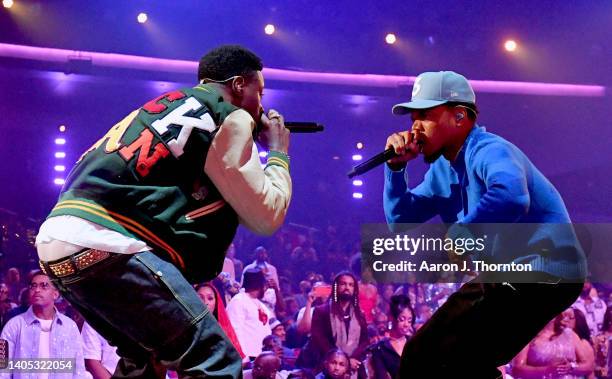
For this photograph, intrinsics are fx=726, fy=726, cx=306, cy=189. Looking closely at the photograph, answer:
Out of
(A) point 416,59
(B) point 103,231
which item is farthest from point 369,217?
(B) point 103,231

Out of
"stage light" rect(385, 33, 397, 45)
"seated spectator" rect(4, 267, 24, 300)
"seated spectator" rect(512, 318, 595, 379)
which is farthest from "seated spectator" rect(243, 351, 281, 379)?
"stage light" rect(385, 33, 397, 45)

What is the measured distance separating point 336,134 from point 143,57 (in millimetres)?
3199

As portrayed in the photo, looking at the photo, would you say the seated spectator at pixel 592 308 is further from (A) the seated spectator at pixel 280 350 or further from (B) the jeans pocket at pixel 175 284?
(B) the jeans pocket at pixel 175 284

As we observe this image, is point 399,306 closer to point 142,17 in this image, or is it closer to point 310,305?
point 310,305

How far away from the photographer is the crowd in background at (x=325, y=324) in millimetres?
5371

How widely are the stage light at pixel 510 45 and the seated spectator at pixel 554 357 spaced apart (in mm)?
3453

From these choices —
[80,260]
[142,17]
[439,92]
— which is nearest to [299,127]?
[439,92]

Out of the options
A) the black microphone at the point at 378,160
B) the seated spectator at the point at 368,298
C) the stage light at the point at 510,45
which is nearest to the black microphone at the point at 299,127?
the black microphone at the point at 378,160

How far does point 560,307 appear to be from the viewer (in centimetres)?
255

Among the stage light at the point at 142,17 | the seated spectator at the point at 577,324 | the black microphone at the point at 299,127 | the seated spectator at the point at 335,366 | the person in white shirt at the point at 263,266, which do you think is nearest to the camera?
the black microphone at the point at 299,127

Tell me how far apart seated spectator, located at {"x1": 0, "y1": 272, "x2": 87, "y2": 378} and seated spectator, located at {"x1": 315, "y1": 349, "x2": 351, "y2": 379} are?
5.75 feet

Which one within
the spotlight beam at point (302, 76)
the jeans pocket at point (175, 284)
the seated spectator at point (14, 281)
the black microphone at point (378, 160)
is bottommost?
the jeans pocket at point (175, 284)

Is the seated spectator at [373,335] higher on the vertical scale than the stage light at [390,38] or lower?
lower

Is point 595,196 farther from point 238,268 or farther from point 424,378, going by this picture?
point 424,378
